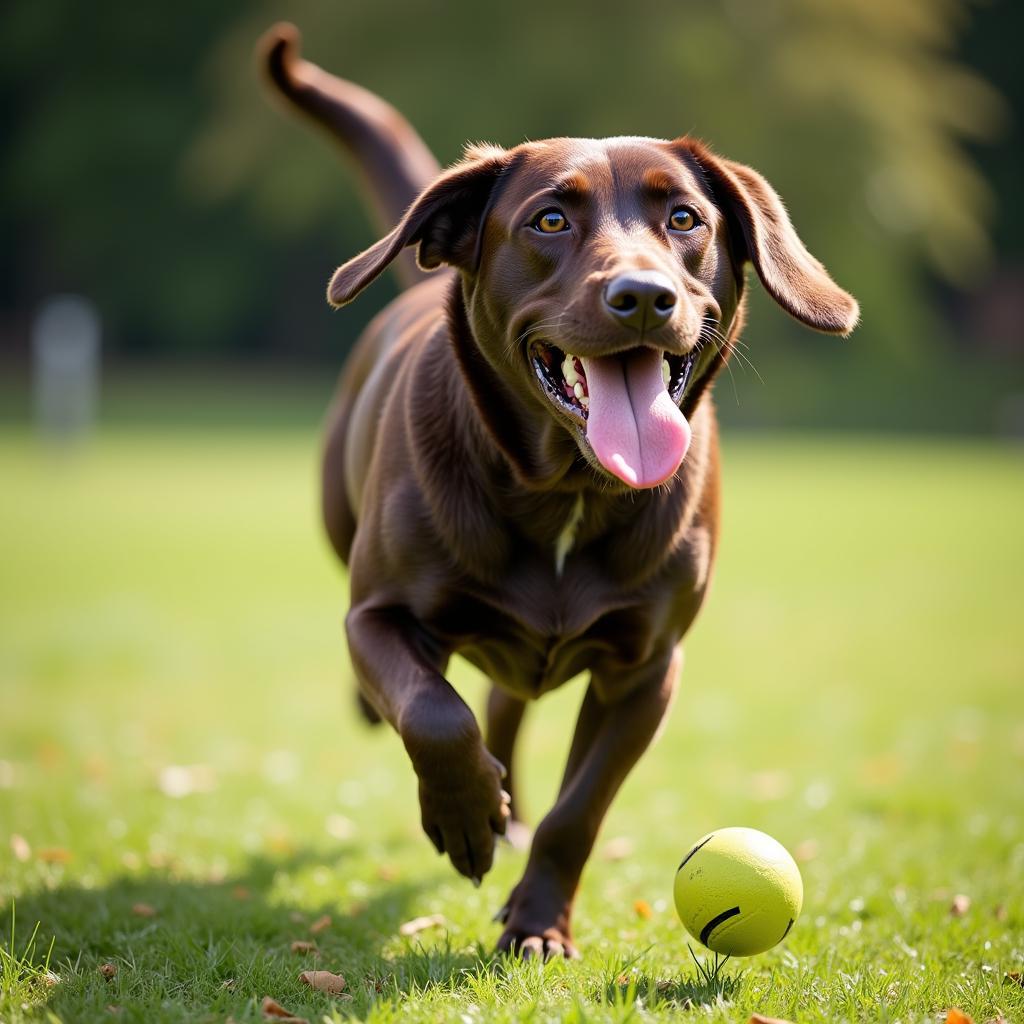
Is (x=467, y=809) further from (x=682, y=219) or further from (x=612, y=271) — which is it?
(x=682, y=219)

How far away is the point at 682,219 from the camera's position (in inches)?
138

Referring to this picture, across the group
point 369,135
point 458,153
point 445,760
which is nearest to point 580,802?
point 445,760

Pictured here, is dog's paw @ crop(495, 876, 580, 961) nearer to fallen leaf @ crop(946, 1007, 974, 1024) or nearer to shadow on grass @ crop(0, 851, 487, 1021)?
shadow on grass @ crop(0, 851, 487, 1021)

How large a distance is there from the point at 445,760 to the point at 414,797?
2505mm

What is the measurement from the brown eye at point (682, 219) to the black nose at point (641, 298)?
395 millimetres

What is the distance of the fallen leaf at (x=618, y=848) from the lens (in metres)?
4.71

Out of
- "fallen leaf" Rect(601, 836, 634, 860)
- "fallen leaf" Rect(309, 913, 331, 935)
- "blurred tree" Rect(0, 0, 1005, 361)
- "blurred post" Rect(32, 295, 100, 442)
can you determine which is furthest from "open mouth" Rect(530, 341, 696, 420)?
"blurred tree" Rect(0, 0, 1005, 361)

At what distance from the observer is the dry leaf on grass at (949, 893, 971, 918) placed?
4.01 m

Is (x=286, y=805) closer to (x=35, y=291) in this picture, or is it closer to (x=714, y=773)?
(x=714, y=773)

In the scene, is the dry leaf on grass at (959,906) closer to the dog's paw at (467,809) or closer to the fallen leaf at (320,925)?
the dog's paw at (467,809)

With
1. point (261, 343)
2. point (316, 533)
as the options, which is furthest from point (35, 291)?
point (316, 533)

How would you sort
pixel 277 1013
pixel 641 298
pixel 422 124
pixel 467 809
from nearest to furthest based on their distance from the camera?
pixel 277 1013, pixel 641 298, pixel 467 809, pixel 422 124

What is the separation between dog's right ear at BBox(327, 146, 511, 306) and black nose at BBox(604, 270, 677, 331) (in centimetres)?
65

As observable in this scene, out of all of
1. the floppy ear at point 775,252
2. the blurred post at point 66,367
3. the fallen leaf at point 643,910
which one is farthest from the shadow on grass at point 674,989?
the blurred post at point 66,367
